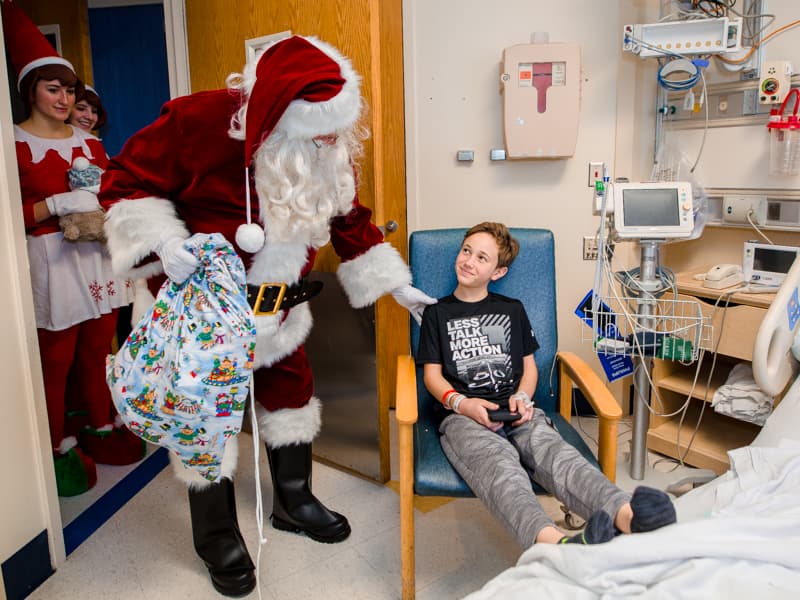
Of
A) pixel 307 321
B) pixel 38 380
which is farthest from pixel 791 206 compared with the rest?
pixel 38 380

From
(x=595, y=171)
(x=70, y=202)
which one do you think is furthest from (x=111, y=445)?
(x=595, y=171)

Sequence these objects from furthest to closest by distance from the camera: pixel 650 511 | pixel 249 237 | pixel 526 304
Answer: pixel 526 304 → pixel 249 237 → pixel 650 511

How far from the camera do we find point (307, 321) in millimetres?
1918

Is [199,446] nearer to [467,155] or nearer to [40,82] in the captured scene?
[40,82]

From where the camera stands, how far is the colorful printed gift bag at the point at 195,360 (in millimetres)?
1445

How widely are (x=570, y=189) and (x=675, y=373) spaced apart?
34.4 inches

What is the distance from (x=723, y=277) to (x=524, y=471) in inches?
47.9

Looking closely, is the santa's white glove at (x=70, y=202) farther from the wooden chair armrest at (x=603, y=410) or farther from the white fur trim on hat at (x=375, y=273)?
the wooden chair armrest at (x=603, y=410)

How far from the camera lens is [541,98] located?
2582 millimetres

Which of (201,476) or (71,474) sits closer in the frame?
(201,476)

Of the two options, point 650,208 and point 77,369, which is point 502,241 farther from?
point 77,369

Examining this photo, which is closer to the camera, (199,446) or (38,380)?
(199,446)

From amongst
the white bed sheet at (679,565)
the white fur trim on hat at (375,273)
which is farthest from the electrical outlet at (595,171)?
the white bed sheet at (679,565)

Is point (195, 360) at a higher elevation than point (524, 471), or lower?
higher
